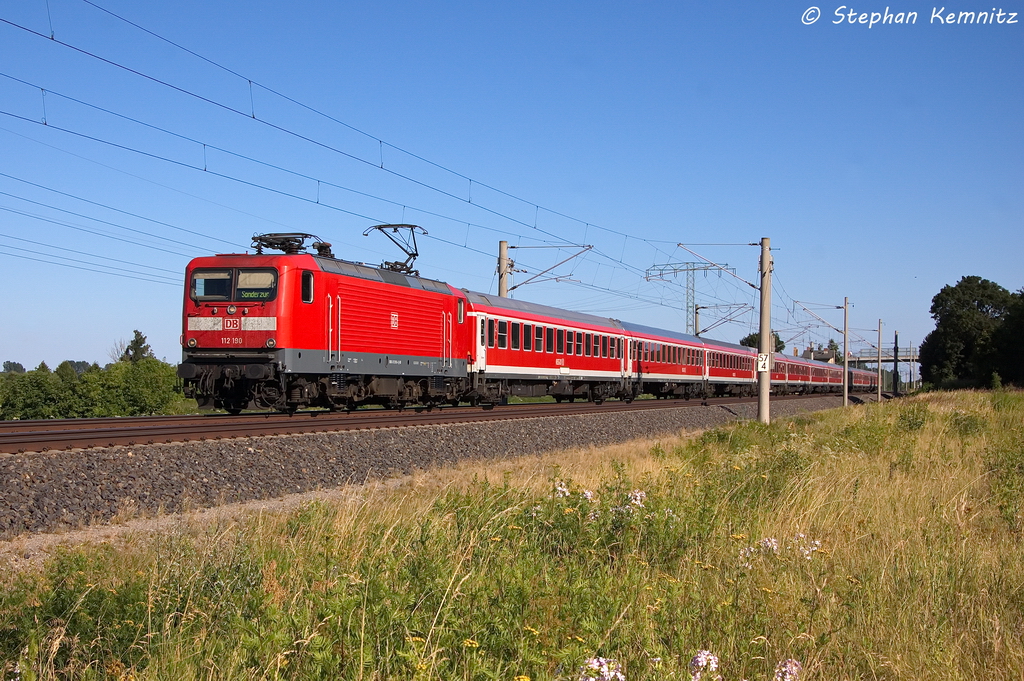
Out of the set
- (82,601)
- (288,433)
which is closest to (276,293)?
→ (288,433)

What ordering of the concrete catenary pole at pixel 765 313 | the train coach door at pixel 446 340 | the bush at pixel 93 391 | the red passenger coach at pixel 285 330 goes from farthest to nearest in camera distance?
the bush at pixel 93 391 < the concrete catenary pole at pixel 765 313 < the train coach door at pixel 446 340 < the red passenger coach at pixel 285 330

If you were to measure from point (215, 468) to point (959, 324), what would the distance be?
3962 inches

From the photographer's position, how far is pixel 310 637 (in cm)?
455

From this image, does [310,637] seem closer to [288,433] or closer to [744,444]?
[288,433]

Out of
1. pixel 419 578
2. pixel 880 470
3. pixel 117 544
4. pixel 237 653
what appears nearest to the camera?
pixel 237 653

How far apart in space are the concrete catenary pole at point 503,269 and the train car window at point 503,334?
2521 millimetres

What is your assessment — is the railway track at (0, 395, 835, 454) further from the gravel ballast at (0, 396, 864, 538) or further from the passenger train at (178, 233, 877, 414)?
the passenger train at (178, 233, 877, 414)

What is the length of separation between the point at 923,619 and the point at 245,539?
5.04 m

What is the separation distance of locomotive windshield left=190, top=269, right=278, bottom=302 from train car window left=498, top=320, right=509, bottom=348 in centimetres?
1090

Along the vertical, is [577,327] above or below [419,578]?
above

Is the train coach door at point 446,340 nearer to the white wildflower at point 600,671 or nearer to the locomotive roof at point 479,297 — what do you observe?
the locomotive roof at point 479,297

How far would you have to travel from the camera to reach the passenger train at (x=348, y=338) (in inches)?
716

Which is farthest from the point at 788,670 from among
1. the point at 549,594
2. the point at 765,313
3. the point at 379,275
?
the point at 765,313

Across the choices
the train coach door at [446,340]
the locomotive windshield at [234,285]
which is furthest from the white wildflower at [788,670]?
the train coach door at [446,340]
